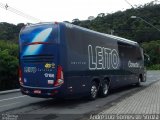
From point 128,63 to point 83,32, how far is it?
24.1 ft

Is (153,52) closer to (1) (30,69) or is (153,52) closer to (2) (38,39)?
(1) (30,69)

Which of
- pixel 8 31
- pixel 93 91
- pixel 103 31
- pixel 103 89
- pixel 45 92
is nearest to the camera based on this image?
pixel 45 92

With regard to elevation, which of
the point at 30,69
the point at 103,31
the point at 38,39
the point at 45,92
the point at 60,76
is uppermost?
the point at 103,31

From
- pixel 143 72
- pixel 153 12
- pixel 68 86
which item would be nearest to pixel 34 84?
pixel 68 86

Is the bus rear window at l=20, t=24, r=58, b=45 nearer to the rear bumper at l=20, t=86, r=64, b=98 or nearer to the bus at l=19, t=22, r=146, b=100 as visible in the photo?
the bus at l=19, t=22, r=146, b=100

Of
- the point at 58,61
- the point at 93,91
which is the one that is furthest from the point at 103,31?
the point at 58,61

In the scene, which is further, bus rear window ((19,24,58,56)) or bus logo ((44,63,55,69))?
bus rear window ((19,24,58,56))

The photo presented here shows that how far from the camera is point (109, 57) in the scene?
18906 mm

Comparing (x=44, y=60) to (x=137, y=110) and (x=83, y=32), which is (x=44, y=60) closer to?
(x=83, y=32)

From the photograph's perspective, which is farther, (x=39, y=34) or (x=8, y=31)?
(x=8, y=31)

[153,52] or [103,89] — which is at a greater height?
[153,52]

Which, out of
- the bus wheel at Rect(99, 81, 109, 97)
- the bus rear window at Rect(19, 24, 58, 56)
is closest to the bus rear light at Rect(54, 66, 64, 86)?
the bus rear window at Rect(19, 24, 58, 56)

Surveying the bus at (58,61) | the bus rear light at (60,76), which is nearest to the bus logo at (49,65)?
the bus at (58,61)

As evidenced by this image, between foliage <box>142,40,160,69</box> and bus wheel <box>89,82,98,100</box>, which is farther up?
foliage <box>142,40,160,69</box>
